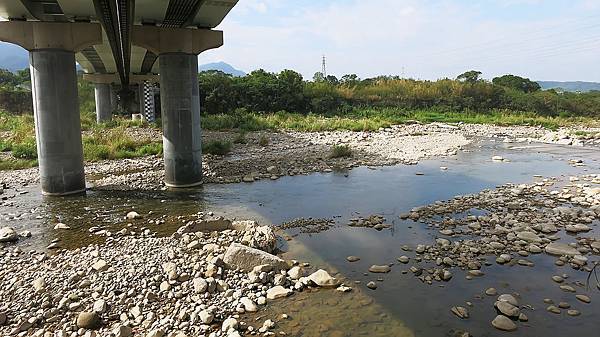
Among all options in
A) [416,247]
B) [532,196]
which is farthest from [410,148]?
[416,247]

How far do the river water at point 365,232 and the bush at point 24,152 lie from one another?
5.58 meters

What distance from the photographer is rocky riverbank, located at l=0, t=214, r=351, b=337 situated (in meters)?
5.55

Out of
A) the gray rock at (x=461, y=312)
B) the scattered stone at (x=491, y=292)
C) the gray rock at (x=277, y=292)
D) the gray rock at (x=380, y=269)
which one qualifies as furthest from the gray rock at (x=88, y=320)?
the scattered stone at (x=491, y=292)

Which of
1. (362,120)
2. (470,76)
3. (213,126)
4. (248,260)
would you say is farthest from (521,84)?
(248,260)

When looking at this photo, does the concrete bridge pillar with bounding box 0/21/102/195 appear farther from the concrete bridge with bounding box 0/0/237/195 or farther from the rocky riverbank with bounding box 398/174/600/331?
the rocky riverbank with bounding box 398/174/600/331

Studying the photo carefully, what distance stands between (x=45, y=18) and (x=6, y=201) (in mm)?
5158

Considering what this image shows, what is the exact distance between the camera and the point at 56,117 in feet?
41.3

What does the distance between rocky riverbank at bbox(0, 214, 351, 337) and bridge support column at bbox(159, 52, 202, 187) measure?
571 centimetres

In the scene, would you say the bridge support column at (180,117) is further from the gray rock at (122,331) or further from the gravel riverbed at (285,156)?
the gray rock at (122,331)

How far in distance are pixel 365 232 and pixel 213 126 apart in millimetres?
20770

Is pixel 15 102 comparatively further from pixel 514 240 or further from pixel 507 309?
pixel 507 309

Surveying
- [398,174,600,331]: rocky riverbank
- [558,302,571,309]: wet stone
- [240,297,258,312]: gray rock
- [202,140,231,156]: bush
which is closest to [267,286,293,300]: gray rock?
[240,297,258,312]: gray rock

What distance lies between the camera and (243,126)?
94.7 ft

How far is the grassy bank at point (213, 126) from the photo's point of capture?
1878 centimetres
